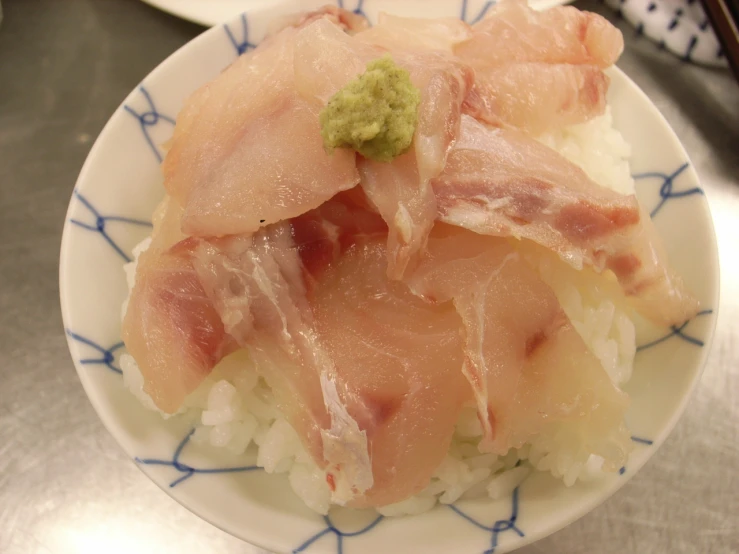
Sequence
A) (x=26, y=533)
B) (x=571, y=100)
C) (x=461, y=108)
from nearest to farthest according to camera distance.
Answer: (x=461, y=108), (x=571, y=100), (x=26, y=533)

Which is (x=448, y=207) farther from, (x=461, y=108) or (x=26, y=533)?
(x=26, y=533)

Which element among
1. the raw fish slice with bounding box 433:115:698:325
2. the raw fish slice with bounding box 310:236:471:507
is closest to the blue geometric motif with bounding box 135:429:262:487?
the raw fish slice with bounding box 310:236:471:507

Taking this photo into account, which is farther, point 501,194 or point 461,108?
point 461,108

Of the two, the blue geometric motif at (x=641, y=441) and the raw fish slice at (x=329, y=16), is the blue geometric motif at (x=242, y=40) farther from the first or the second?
the blue geometric motif at (x=641, y=441)

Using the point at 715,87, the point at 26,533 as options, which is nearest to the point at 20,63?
the point at 26,533

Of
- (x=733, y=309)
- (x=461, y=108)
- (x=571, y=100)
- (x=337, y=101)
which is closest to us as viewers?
(x=337, y=101)

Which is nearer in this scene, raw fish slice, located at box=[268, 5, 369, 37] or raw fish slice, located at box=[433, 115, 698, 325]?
raw fish slice, located at box=[433, 115, 698, 325]

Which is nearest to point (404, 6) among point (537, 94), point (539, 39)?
point (539, 39)

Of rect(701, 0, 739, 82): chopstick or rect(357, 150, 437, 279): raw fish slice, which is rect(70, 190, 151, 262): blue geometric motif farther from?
rect(701, 0, 739, 82): chopstick
